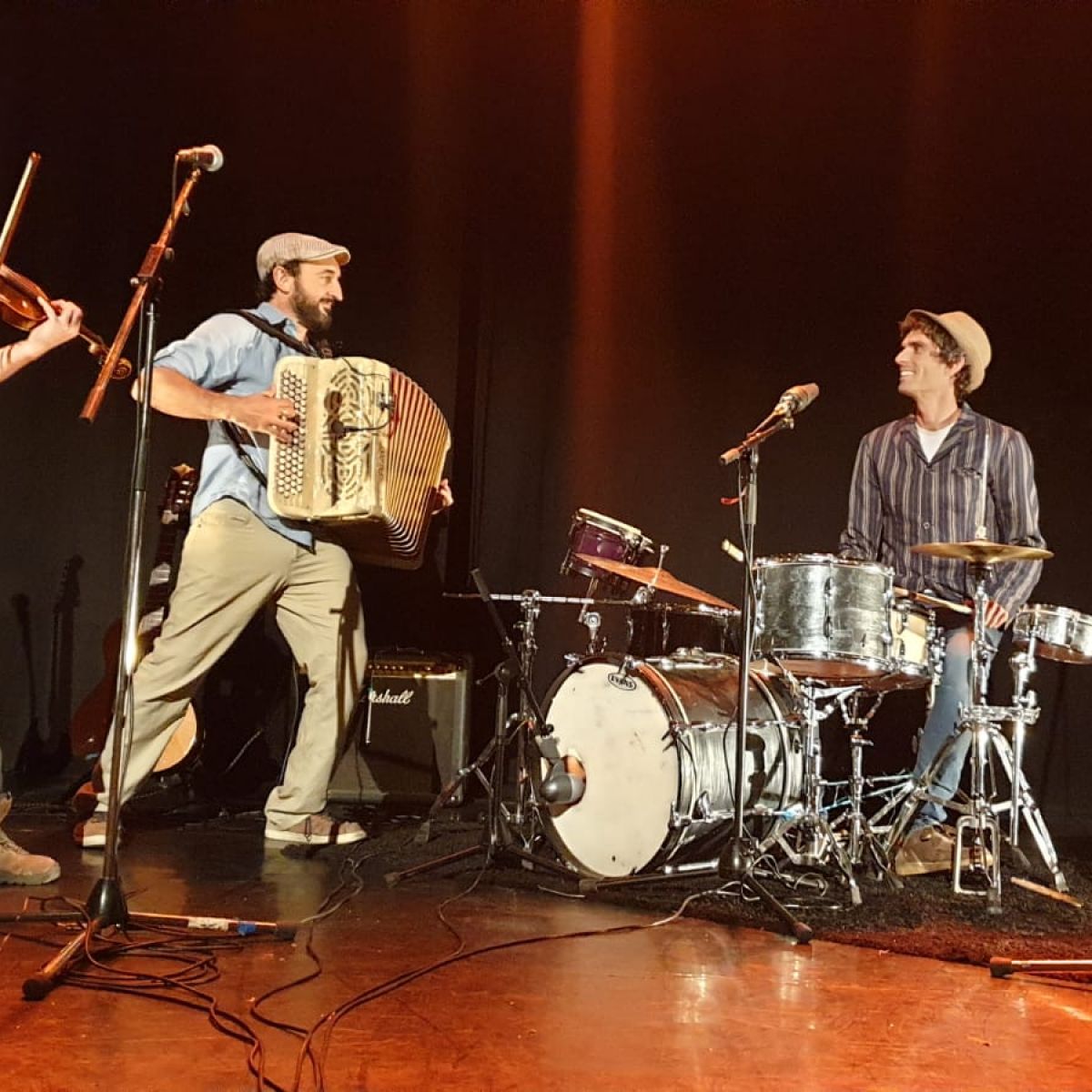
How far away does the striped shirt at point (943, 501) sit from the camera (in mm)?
4684

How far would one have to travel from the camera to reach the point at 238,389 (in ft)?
14.0

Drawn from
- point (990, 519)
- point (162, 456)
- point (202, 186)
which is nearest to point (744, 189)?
point (990, 519)

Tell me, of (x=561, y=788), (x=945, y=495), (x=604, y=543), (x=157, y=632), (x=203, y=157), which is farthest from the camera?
(x=157, y=632)

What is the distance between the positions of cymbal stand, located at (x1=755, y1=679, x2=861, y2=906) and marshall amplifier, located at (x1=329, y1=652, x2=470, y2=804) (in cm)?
165

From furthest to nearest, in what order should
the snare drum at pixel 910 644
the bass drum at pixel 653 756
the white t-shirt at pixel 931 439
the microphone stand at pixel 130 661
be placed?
the white t-shirt at pixel 931 439 → the snare drum at pixel 910 644 → the bass drum at pixel 653 756 → the microphone stand at pixel 130 661

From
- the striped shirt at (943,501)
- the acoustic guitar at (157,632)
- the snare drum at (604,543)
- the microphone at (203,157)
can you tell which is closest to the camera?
the microphone at (203,157)

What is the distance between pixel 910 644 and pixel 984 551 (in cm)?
48

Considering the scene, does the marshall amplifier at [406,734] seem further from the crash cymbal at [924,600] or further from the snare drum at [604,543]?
the crash cymbal at [924,600]

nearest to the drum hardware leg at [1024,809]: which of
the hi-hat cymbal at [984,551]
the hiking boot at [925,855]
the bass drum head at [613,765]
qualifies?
the hiking boot at [925,855]

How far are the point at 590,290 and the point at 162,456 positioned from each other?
228 centimetres

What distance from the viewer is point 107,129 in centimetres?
590

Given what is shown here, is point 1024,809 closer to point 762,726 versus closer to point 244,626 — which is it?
point 762,726

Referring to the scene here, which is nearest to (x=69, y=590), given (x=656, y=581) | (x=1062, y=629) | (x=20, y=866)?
(x=20, y=866)

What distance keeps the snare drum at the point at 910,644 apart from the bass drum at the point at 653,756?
438 millimetres
